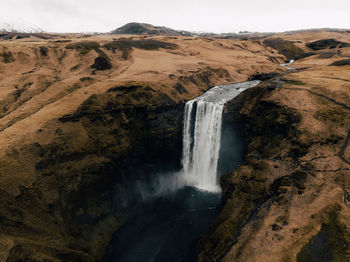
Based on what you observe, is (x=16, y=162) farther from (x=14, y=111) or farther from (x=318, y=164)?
(x=318, y=164)

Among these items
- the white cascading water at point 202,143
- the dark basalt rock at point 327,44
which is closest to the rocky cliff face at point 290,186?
the white cascading water at point 202,143

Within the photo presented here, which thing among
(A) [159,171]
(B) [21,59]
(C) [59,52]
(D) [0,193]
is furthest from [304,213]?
(C) [59,52]

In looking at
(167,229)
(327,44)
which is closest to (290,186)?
(167,229)

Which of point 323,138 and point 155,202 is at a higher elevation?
point 323,138

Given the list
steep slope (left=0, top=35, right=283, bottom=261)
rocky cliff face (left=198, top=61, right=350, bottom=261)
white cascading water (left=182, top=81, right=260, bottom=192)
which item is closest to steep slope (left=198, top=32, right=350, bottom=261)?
rocky cliff face (left=198, top=61, right=350, bottom=261)

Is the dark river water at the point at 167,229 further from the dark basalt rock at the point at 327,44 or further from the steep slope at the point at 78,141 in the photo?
the dark basalt rock at the point at 327,44

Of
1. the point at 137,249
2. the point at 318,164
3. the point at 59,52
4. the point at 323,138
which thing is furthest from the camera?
the point at 59,52

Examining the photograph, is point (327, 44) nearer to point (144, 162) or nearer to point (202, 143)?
point (202, 143)

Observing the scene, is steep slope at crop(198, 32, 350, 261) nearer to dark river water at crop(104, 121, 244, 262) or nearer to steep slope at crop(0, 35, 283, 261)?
dark river water at crop(104, 121, 244, 262)
